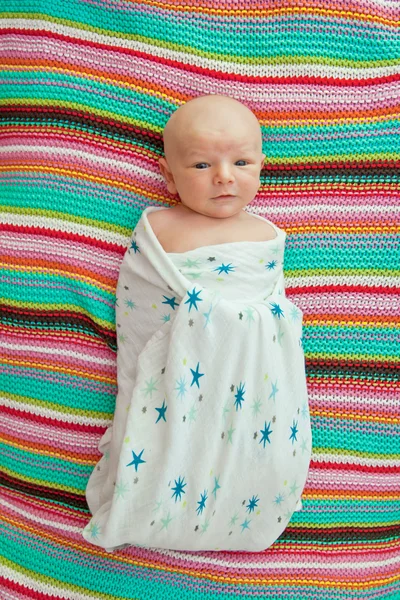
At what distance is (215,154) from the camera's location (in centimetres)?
100

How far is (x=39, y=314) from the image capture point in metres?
1.14

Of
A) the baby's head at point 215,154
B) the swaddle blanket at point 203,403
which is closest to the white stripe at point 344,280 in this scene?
the swaddle blanket at point 203,403

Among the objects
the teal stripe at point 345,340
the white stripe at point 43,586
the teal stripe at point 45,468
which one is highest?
the teal stripe at point 345,340

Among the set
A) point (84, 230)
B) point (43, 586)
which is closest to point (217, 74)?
point (84, 230)

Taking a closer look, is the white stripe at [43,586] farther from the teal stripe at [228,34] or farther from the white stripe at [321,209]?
the teal stripe at [228,34]

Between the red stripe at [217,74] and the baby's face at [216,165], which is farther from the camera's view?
the red stripe at [217,74]

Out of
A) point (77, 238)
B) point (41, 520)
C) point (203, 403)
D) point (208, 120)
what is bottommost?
point (41, 520)

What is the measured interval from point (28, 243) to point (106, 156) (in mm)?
235

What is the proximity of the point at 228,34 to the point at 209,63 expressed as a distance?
2.8 inches

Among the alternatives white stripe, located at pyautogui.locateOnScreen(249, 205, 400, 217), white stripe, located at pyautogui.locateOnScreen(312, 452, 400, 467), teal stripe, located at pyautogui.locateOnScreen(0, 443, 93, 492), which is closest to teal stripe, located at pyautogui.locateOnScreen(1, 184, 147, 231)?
white stripe, located at pyautogui.locateOnScreen(249, 205, 400, 217)

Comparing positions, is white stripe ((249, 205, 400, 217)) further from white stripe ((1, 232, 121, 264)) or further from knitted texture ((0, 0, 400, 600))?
white stripe ((1, 232, 121, 264))

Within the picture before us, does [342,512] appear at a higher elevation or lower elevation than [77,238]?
lower

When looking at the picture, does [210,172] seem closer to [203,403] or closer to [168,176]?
[168,176]

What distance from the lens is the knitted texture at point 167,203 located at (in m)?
1.12
